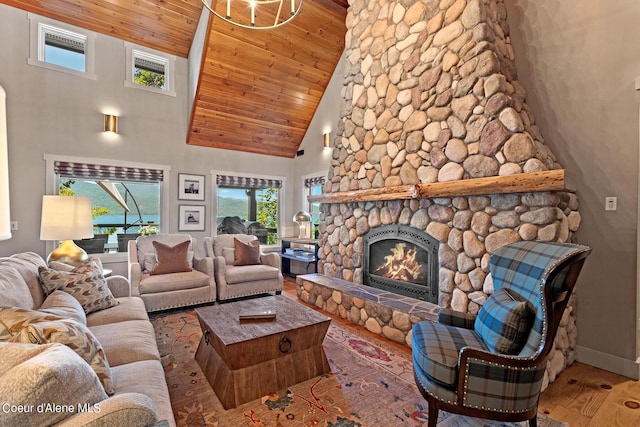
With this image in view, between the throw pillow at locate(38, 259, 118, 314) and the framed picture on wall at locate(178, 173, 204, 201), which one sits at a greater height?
the framed picture on wall at locate(178, 173, 204, 201)

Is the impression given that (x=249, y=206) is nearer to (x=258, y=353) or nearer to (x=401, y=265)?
(x=401, y=265)

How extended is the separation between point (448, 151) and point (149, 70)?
16.6 ft

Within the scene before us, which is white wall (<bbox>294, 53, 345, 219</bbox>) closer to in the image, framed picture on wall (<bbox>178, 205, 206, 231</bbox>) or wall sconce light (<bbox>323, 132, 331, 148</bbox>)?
wall sconce light (<bbox>323, 132, 331, 148</bbox>)

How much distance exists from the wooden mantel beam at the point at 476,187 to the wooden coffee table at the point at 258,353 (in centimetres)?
158

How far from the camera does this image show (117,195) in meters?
5.09

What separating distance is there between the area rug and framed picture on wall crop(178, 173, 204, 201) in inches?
128

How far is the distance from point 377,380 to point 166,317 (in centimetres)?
260

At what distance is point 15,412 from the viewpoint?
70cm

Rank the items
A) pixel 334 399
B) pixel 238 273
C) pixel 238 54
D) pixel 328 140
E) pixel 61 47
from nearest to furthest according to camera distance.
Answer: pixel 334 399 < pixel 238 273 < pixel 61 47 < pixel 238 54 < pixel 328 140

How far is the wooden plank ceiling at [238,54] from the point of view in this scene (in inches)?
175

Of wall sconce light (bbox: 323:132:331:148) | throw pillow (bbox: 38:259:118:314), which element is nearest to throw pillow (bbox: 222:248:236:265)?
throw pillow (bbox: 38:259:118:314)

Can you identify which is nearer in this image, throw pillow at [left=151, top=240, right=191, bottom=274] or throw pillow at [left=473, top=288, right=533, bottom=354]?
throw pillow at [left=473, top=288, right=533, bottom=354]

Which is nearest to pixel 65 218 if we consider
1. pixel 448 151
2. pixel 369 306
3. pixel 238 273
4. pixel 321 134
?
pixel 238 273

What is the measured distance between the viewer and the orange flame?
10.8 ft
